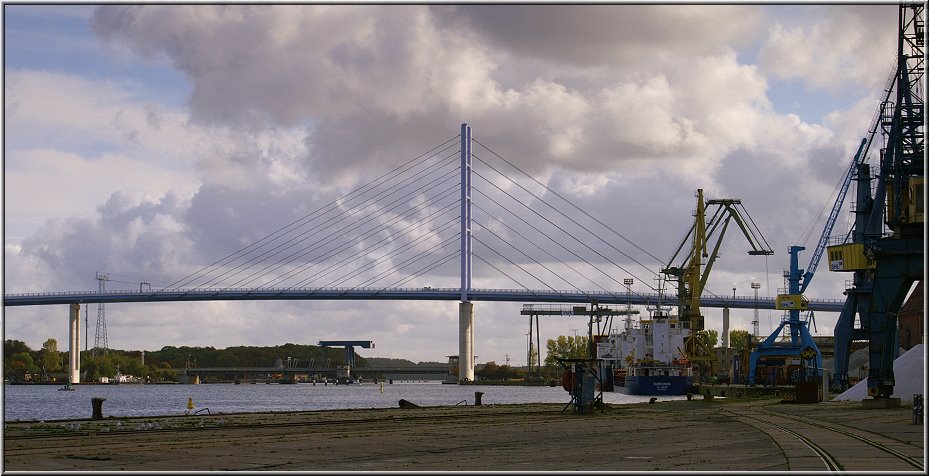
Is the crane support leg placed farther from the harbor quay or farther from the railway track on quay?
the harbor quay

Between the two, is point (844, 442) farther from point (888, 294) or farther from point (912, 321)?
point (912, 321)

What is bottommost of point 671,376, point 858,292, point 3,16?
point 671,376

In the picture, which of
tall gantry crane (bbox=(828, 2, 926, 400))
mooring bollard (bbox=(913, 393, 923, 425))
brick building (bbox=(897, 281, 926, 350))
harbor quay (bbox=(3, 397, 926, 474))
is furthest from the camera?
brick building (bbox=(897, 281, 926, 350))

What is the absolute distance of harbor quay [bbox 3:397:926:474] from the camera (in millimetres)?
24875

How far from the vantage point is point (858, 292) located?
71.3m

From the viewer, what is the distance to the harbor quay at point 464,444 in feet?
81.6

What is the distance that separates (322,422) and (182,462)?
18250 mm

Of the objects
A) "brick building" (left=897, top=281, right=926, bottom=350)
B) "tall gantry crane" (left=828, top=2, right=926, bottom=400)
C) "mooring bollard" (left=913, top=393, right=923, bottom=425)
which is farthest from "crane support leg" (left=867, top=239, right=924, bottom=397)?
"brick building" (left=897, top=281, right=926, bottom=350)

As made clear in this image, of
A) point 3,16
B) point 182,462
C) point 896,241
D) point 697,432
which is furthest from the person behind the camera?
point 896,241

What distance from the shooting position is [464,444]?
104 ft

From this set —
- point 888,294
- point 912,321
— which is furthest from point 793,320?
point 888,294

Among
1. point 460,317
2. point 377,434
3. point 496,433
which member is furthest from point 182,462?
point 460,317

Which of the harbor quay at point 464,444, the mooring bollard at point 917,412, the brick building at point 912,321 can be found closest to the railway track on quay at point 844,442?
the harbor quay at point 464,444

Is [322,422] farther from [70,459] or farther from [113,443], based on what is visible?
[70,459]
